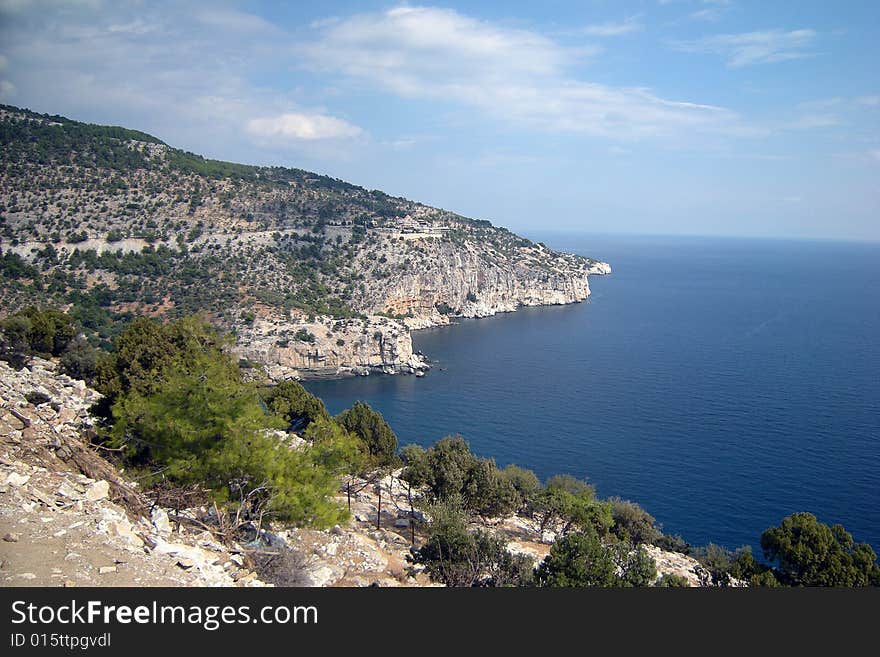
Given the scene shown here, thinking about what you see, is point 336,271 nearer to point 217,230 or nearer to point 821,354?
point 217,230

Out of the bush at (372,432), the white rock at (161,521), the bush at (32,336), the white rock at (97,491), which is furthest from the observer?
the bush at (372,432)

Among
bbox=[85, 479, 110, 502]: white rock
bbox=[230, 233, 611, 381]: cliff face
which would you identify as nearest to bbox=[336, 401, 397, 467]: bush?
bbox=[85, 479, 110, 502]: white rock

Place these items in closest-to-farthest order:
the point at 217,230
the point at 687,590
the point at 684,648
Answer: the point at 684,648 < the point at 687,590 < the point at 217,230

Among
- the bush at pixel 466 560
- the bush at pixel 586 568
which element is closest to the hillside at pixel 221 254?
the bush at pixel 466 560

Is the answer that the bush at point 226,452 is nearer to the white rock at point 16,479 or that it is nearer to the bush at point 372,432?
the white rock at point 16,479

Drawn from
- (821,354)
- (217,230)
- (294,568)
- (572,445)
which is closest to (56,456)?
(294,568)

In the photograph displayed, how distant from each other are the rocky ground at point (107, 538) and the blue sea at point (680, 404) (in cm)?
2130

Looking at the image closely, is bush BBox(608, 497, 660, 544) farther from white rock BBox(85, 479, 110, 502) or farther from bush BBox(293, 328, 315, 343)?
bush BBox(293, 328, 315, 343)

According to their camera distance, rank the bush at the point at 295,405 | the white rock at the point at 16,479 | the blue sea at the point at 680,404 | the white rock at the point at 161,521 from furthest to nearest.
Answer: the blue sea at the point at 680,404
the bush at the point at 295,405
the white rock at the point at 161,521
the white rock at the point at 16,479

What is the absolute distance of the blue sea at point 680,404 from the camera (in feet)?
101

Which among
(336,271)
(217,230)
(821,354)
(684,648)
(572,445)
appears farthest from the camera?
(336,271)

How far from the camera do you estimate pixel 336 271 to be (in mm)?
75688

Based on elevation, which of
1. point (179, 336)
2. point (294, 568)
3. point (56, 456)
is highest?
point (179, 336)

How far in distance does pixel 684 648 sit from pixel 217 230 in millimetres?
68830
